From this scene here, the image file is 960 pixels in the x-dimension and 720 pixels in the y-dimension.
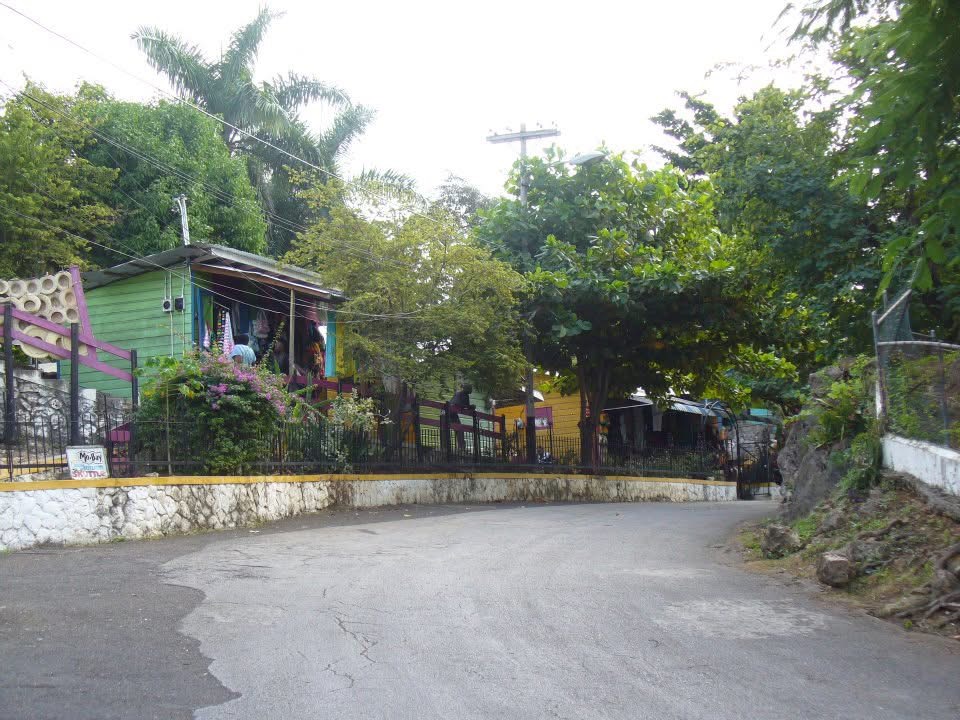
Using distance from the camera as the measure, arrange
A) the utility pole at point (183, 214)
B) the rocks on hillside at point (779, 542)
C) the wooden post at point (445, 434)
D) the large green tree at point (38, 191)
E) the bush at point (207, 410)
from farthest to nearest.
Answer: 1. the utility pole at point (183, 214)
2. the large green tree at point (38, 191)
3. the wooden post at point (445, 434)
4. the bush at point (207, 410)
5. the rocks on hillside at point (779, 542)

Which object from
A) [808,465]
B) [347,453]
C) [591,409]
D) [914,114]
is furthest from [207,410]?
[591,409]

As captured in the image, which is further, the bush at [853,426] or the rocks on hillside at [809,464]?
the rocks on hillside at [809,464]

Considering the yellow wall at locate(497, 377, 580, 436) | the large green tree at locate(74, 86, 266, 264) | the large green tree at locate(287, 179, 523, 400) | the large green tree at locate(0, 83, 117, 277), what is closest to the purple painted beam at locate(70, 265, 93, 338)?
the large green tree at locate(287, 179, 523, 400)

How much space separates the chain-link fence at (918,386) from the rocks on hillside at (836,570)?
1730 millimetres

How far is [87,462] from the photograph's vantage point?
12320mm

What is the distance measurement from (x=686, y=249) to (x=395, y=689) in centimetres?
2193

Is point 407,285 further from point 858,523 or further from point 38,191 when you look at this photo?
point 858,523

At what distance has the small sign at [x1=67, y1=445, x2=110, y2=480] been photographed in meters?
12.2

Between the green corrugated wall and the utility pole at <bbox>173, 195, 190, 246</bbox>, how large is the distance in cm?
459

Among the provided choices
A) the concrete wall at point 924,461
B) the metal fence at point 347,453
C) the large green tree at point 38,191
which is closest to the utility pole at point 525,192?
the metal fence at point 347,453

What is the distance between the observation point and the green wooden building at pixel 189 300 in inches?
856

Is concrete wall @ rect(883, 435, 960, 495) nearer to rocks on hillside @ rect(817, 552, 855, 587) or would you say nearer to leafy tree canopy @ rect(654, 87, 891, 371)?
rocks on hillside @ rect(817, 552, 855, 587)

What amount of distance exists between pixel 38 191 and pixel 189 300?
5.71m

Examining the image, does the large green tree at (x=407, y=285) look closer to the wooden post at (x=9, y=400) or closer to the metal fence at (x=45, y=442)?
the wooden post at (x=9, y=400)
